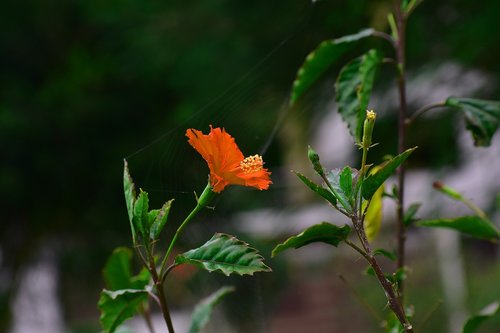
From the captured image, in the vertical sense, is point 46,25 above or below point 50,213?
above

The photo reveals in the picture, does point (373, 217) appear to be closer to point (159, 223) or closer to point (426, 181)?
point (159, 223)

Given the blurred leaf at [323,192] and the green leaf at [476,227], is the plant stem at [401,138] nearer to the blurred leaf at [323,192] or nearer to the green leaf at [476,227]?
the green leaf at [476,227]

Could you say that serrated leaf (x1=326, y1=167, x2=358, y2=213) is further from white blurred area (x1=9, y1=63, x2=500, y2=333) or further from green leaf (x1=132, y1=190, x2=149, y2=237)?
white blurred area (x1=9, y1=63, x2=500, y2=333)

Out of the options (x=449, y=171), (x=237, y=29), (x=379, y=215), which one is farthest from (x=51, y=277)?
(x=379, y=215)

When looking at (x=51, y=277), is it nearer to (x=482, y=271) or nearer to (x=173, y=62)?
(x=173, y=62)

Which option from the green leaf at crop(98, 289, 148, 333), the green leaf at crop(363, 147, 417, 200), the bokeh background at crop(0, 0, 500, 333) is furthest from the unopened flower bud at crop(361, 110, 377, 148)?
the bokeh background at crop(0, 0, 500, 333)

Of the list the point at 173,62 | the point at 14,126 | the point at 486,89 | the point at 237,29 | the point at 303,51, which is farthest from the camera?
the point at 14,126
